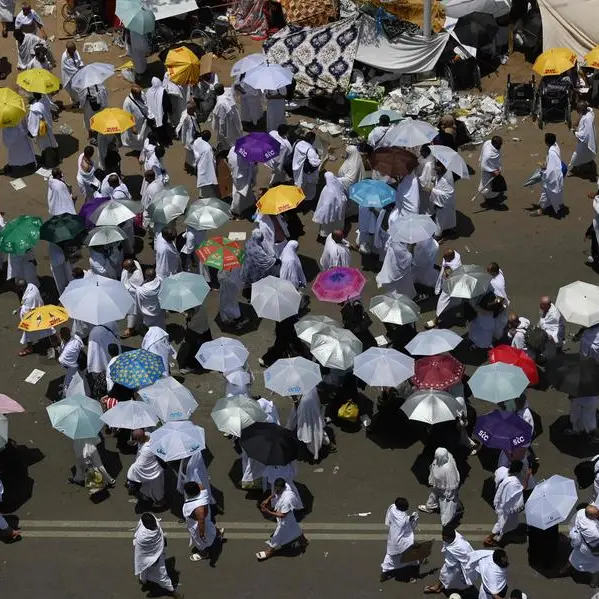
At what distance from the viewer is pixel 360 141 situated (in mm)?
22734

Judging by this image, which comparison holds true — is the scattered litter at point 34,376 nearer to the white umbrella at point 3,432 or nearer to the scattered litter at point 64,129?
the white umbrella at point 3,432

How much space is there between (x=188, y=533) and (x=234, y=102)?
960cm

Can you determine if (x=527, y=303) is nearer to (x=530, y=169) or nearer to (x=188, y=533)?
(x=530, y=169)

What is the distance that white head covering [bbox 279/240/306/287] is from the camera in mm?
Answer: 18172

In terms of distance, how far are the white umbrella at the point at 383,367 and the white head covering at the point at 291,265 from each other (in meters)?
2.89

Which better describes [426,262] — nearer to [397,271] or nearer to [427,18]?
[397,271]

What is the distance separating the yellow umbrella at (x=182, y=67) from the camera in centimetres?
2230

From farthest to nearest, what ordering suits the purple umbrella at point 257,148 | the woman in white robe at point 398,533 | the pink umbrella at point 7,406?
the purple umbrella at point 257,148, the pink umbrella at point 7,406, the woman in white robe at point 398,533

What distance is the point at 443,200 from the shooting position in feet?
65.1

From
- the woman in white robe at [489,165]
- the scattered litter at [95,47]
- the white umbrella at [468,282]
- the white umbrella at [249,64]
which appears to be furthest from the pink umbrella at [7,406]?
the scattered litter at [95,47]

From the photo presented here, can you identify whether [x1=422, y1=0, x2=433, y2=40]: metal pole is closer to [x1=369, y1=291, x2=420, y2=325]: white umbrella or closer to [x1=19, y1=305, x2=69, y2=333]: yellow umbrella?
[x1=369, y1=291, x2=420, y2=325]: white umbrella

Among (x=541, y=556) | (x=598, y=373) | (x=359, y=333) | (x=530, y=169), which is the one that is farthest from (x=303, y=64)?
(x=541, y=556)

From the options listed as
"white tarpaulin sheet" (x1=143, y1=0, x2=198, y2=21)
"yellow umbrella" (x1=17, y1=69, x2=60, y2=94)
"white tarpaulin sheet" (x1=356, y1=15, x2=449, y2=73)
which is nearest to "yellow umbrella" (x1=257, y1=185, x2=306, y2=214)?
"white tarpaulin sheet" (x1=356, y1=15, x2=449, y2=73)

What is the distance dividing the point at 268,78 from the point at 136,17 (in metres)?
3.99
